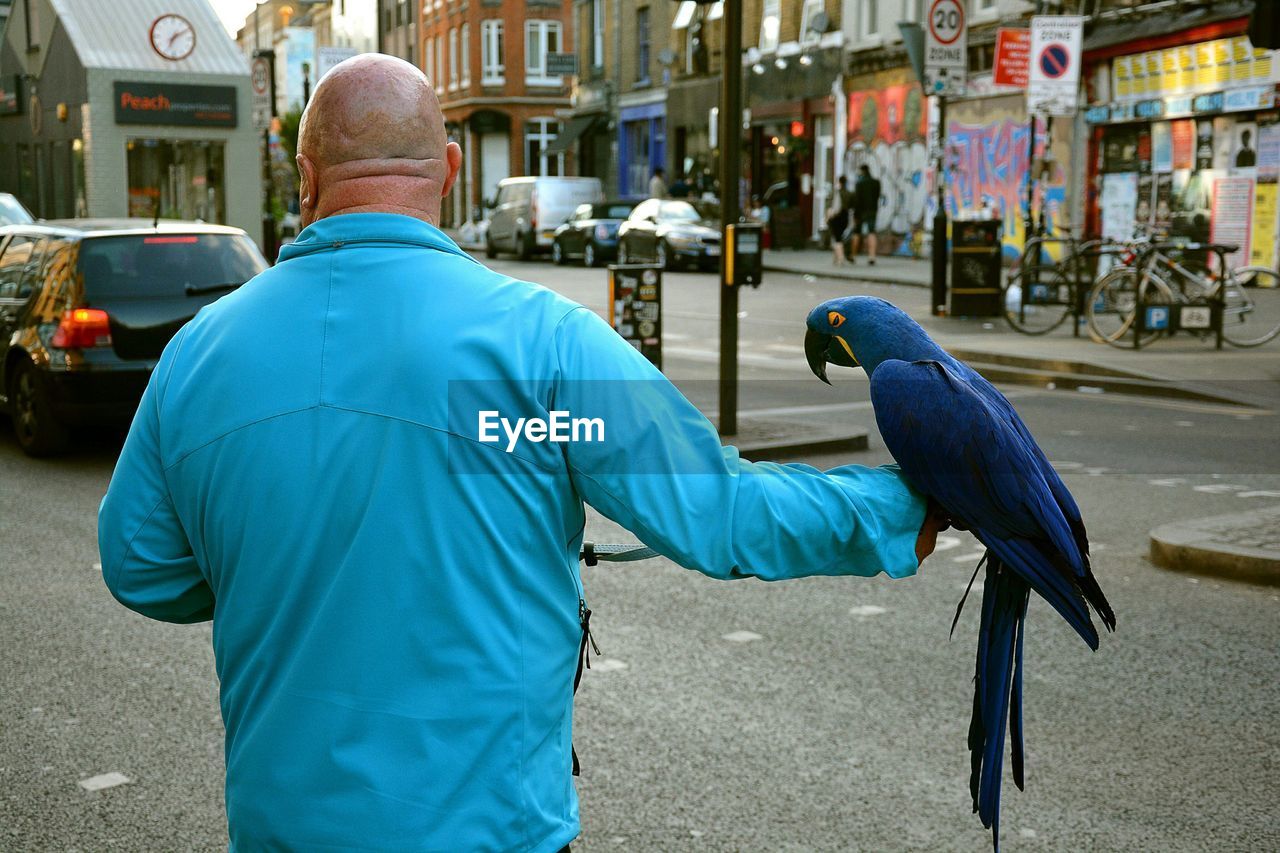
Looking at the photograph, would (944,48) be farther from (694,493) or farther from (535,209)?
(535,209)

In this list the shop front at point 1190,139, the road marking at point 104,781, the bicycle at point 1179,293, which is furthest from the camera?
the shop front at point 1190,139

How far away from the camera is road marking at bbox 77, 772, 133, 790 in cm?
430

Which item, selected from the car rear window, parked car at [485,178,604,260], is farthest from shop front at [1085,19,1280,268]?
the car rear window

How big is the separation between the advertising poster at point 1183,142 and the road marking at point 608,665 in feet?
67.6

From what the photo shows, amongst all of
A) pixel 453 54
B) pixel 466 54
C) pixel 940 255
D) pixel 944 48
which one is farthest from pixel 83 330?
pixel 453 54

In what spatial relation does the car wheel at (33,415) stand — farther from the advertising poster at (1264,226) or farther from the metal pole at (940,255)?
the advertising poster at (1264,226)

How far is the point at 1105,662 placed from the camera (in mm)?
5391

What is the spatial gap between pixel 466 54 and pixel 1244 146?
4561 centimetres

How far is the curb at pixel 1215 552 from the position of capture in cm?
648

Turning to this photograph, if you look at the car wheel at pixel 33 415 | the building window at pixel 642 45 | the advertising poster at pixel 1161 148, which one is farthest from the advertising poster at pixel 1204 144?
the building window at pixel 642 45

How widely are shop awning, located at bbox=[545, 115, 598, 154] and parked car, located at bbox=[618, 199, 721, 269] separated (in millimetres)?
22102

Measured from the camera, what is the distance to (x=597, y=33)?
51.5 metres

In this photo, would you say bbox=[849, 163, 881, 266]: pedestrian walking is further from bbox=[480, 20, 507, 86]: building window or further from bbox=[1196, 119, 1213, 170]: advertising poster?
bbox=[480, 20, 507, 86]: building window

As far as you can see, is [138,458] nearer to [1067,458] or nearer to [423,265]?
[423,265]
